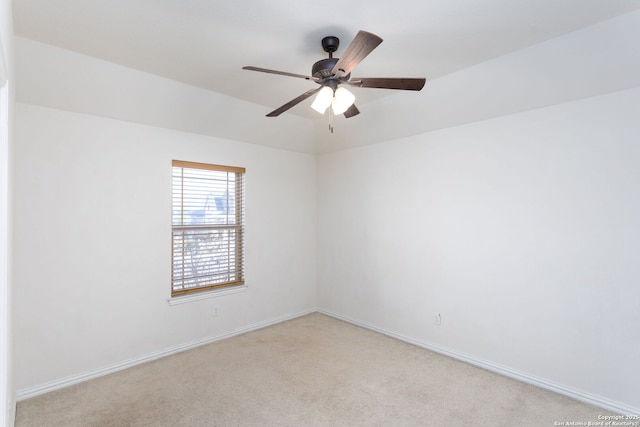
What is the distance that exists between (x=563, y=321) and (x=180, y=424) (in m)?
3.09

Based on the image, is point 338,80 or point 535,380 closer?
point 338,80

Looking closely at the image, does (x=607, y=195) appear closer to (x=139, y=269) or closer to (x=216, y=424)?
(x=216, y=424)

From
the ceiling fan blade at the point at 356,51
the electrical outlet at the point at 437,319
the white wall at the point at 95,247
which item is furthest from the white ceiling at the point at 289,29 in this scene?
the electrical outlet at the point at 437,319

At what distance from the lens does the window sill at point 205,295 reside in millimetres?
3611

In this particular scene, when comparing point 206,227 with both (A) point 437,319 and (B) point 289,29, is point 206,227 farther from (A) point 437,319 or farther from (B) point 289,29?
(A) point 437,319

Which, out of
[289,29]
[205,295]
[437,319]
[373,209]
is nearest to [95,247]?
[205,295]

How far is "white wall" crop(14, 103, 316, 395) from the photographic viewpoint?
2.78 meters

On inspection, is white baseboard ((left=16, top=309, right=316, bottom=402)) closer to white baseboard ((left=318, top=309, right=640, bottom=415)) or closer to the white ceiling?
white baseboard ((left=318, top=309, right=640, bottom=415))

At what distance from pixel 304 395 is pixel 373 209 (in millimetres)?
2338

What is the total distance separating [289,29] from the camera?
7.48 ft

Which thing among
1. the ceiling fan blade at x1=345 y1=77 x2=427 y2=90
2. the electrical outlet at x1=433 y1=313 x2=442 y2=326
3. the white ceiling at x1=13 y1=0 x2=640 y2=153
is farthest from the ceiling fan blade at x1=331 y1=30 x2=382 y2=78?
the electrical outlet at x1=433 y1=313 x2=442 y2=326

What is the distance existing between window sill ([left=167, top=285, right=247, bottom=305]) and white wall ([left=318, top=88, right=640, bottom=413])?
5.27 ft

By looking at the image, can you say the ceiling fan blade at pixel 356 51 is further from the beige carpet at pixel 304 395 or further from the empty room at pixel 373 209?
the beige carpet at pixel 304 395

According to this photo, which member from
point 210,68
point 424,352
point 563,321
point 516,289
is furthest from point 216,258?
point 563,321
